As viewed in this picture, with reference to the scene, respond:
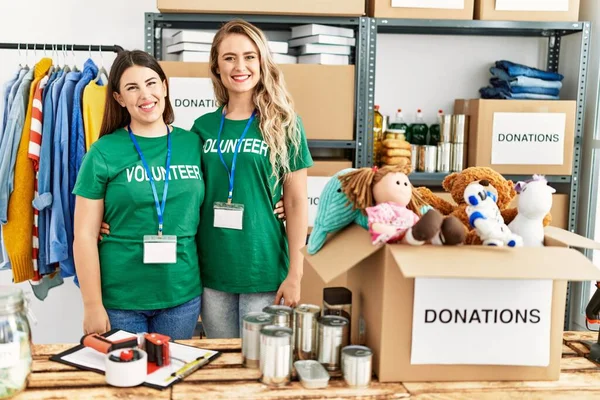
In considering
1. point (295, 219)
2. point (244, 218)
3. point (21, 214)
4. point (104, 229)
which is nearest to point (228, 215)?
point (244, 218)

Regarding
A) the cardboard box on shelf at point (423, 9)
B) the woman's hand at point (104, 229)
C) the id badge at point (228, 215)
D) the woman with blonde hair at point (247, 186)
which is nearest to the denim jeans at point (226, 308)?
the woman with blonde hair at point (247, 186)

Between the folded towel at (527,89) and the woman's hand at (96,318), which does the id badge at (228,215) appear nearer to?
the woman's hand at (96,318)

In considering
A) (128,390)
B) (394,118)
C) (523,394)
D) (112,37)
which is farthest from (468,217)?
(112,37)

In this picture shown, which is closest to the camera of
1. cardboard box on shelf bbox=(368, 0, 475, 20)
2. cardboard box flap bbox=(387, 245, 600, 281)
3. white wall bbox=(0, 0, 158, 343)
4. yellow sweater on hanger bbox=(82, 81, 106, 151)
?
cardboard box flap bbox=(387, 245, 600, 281)

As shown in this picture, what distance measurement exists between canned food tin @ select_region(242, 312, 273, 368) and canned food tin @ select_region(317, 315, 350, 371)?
111 mm

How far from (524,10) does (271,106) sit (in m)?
1.49

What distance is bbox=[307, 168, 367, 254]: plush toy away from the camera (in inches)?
47.4

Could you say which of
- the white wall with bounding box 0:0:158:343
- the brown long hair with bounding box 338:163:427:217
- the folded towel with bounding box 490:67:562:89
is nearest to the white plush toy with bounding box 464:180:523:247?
the brown long hair with bounding box 338:163:427:217

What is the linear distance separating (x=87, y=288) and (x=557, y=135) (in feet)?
7.06

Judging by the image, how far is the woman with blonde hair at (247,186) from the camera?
1.82m

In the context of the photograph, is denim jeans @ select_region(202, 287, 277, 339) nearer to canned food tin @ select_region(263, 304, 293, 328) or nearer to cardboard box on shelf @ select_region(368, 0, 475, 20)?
canned food tin @ select_region(263, 304, 293, 328)

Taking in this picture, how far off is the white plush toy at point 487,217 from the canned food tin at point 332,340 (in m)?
0.31

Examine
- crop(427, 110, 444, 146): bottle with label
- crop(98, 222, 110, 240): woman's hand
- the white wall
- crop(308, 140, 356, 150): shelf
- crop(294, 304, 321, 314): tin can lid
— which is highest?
the white wall

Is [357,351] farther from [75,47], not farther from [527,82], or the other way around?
[527,82]
